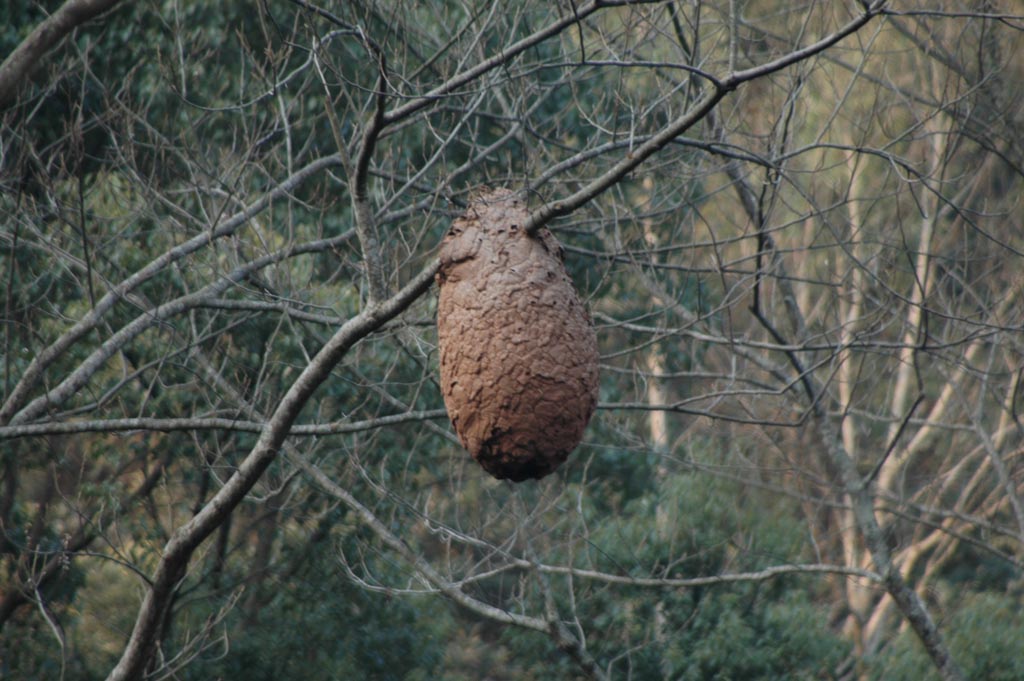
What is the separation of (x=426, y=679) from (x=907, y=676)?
3.77 meters

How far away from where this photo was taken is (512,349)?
9.82 ft

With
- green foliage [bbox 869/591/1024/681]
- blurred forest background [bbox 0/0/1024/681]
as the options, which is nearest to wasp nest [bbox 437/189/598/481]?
blurred forest background [bbox 0/0/1024/681]

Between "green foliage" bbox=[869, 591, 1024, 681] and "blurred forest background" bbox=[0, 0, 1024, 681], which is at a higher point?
"blurred forest background" bbox=[0, 0, 1024, 681]

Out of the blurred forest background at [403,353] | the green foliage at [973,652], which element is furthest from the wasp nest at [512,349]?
the green foliage at [973,652]

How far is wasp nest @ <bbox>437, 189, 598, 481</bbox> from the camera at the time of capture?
2.98 metres

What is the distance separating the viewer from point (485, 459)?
3104mm

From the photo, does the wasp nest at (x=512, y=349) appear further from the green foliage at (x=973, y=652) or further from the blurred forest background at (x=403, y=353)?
the green foliage at (x=973, y=652)

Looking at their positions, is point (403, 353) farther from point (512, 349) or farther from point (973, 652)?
point (973, 652)

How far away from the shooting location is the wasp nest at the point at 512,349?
9.78ft

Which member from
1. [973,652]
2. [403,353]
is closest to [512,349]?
[403,353]

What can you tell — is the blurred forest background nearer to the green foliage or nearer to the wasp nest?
A: the green foliage

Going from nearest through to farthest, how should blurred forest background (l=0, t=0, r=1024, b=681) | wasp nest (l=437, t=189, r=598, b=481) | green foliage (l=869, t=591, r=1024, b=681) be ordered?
wasp nest (l=437, t=189, r=598, b=481), blurred forest background (l=0, t=0, r=1024, b=681), green foliage (l=869, t=591, r=1024, b=681)

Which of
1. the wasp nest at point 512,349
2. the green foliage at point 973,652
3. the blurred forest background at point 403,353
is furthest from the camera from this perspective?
the green foliage at point 973,652

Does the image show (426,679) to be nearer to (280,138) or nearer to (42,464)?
(42,464)
